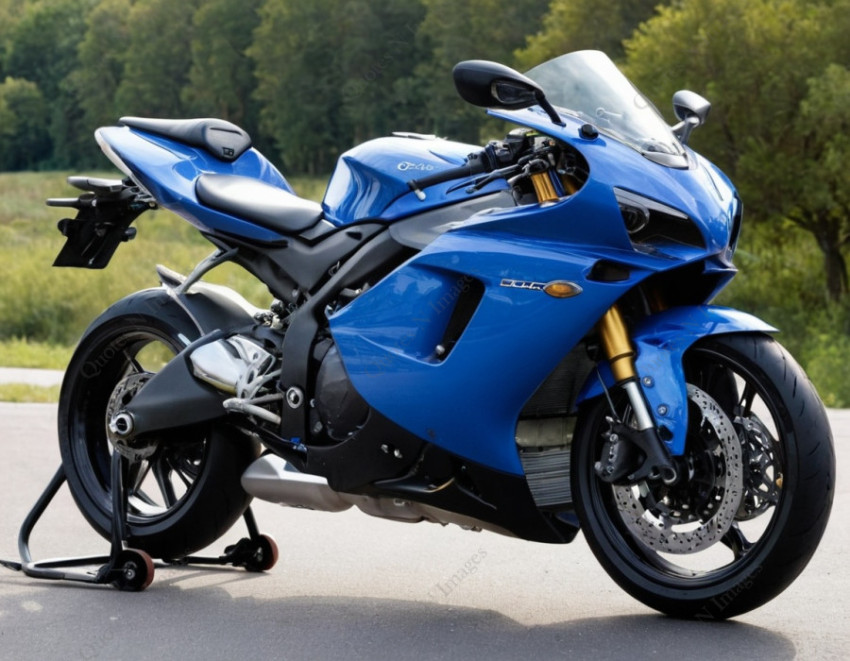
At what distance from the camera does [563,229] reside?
425 centimetres

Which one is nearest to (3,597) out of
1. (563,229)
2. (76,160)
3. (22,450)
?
(563,229)

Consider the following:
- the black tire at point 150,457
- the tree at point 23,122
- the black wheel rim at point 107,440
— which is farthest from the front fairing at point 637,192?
the tree at point 23,122

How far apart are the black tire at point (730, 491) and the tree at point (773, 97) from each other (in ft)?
91.9

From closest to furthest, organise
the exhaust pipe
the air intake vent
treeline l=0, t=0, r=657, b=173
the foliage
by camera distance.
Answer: the air intake vent, the exhaust pipe, the foliage, treeline l=0, t=0, r=657, b=173

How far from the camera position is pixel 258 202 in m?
5.21

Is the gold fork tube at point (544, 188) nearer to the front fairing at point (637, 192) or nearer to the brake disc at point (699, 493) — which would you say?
the front fairing at point (637, 192)

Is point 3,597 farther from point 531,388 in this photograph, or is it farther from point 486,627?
point 531,388

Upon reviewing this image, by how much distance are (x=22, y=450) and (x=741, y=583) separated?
18.5ft

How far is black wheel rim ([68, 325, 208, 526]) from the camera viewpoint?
5570 millimetres

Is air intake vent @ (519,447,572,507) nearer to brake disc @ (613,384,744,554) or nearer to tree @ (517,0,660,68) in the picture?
brake disc @ (613,384,744,554)

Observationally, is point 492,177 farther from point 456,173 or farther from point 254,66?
point 254,66

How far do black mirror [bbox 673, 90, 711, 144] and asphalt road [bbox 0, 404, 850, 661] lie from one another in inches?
62.4

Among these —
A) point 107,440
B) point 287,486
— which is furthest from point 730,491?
point 107,440

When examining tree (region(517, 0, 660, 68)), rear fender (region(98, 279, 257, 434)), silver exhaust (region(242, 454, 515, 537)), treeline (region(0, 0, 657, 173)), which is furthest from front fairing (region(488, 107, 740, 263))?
treeline (region(0, 0, 657, 173))
